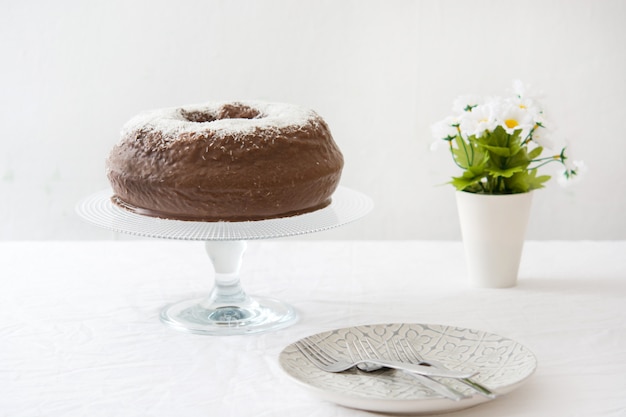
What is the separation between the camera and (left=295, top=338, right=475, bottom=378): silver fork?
33.4 inches

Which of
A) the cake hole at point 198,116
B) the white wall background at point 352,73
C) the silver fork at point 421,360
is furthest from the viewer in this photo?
the white wall background at point 352,73

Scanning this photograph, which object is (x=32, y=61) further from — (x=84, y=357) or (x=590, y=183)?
(x=590, y=183)

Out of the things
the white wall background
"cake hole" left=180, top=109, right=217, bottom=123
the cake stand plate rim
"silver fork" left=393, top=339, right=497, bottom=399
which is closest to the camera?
"silver fork" left=393, top=339, right=497, bottom=399

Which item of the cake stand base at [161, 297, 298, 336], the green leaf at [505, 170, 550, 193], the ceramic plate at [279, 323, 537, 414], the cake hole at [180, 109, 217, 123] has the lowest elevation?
the cake stand base at [161, 297, 298, 336]

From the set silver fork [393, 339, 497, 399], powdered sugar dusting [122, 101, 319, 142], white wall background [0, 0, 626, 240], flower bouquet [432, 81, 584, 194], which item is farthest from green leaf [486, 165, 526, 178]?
white wall background [0, 0, 626, 240]

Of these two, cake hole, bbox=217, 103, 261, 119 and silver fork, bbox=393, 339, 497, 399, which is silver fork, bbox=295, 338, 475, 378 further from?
cake hole, bbox=217, 103, 261, 119

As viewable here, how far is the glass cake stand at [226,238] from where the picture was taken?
42.0 inches

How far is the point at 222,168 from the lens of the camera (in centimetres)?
109

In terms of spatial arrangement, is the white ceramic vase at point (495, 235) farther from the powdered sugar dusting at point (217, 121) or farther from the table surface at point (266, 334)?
the powdered sugar dusting at point (217, 121)

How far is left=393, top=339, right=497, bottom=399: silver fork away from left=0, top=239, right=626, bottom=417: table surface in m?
0.04

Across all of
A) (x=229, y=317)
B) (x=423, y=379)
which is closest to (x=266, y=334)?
(x=229, y=317)

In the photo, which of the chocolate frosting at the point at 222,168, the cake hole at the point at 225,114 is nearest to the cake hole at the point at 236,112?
the cake hole at the point at 225,114

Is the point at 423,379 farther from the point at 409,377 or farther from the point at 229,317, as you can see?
the point at 229,317

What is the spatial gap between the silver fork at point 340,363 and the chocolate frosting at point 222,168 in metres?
0.22
